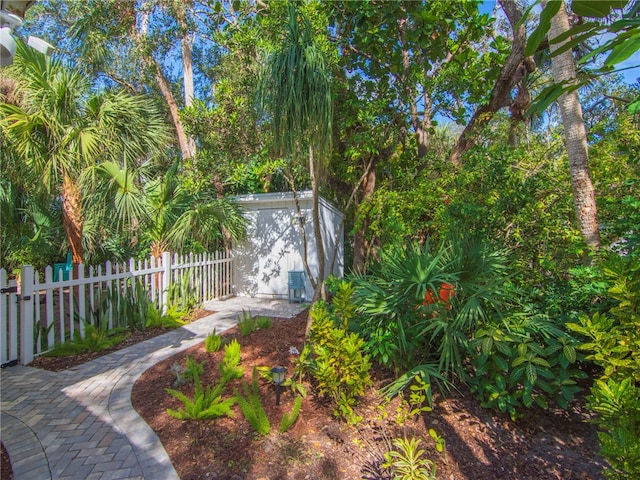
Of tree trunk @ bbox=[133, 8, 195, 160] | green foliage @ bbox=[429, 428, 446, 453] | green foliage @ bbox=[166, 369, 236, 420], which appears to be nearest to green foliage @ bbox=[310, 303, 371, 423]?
green foliage @ bbox=[429, 428, 446, 453]

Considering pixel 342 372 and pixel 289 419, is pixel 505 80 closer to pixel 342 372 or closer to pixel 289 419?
pixel 342 372

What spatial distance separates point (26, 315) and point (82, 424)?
2.15 metres

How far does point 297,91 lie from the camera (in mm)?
3881

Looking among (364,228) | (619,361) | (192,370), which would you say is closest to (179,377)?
(192,370)

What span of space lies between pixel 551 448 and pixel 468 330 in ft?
3.39

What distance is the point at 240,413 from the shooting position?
10.4 ft

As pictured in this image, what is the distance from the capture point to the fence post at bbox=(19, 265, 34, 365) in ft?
14.2

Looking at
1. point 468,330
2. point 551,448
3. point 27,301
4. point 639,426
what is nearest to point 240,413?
point 468,330

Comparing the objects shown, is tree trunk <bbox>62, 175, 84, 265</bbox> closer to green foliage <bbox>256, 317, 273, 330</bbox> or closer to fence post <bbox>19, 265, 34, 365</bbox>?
fence post <bbox>19, 265, 34, 365</bbox>

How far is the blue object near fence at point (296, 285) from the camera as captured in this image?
830 cm

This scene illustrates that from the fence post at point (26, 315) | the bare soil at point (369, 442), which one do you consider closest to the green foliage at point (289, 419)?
the bare soil at point (369, 442)

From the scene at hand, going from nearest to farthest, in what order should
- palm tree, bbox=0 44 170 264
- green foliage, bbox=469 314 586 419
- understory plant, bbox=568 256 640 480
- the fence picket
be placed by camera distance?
understory plant, bbox=568 256 640 480
green foliage, bbox=469 314 586 419
the fence picket
palm tree, bbox=0 44 170 264

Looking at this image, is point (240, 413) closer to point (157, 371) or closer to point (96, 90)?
→ point (157, 371)

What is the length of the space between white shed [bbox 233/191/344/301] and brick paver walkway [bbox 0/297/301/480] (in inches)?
164
